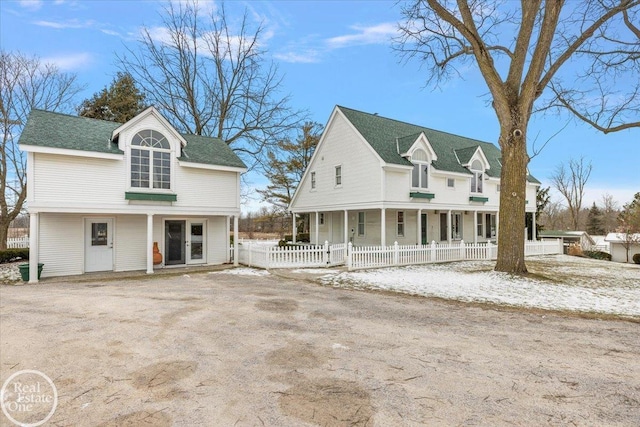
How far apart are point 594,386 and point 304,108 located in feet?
81.6

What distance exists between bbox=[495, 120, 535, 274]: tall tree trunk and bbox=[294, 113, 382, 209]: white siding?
615 centimetres

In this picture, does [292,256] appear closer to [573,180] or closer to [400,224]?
[400,224]

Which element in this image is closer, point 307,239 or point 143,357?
point 143,357

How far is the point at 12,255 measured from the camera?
55.3 feet

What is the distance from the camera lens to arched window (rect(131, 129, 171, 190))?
13.6 m

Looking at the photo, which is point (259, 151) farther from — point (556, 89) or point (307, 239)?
point (556, 89)

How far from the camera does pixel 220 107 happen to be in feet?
83.0

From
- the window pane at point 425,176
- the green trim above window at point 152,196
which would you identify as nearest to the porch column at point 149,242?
the green trim above window at point 152,196

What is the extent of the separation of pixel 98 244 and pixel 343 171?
40.8ft

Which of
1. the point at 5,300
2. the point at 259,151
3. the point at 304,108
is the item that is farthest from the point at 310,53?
the point at 5,300

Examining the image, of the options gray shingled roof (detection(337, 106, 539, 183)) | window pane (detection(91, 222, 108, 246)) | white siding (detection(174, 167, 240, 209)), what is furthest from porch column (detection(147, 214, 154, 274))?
gray shingled roof (detection(337, 106, 539, 183))

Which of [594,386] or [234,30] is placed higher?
[234,30]

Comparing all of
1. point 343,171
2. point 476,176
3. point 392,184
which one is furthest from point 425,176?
point 476,176

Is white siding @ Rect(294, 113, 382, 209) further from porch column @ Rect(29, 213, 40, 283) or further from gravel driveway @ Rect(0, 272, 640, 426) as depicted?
porch column @ Rect(29, 213, 40, 283)
